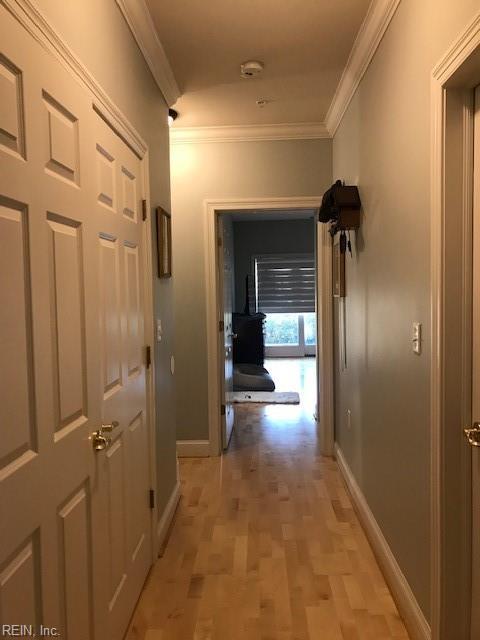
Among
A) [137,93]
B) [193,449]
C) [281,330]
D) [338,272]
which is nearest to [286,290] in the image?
[281,330]

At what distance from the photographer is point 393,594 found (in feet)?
7.30

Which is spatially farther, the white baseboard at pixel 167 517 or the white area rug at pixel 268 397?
the white area rug at pixel 268 397

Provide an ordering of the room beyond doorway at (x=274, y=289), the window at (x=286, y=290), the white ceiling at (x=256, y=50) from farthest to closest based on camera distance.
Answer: the window at (x=286, y=290), the room beyond doorway at (x=274, y=289), the white ceiling at (x=256, y=50)

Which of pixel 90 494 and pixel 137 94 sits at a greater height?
pixel 137 94

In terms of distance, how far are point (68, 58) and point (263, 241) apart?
7.81 m

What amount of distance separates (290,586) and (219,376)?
6.59 ft

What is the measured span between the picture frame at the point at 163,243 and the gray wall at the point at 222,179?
1.07 m

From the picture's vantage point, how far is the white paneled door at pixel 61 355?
3.73 ft

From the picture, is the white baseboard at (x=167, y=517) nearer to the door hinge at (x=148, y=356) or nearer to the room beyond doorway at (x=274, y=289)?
the door hinge at (x=148, y=356)

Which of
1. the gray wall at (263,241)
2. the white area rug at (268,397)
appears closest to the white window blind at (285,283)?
the gray wall at (263,241)

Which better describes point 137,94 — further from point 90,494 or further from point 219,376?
point 219,376

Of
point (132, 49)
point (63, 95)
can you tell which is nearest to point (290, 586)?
point (63, 95)

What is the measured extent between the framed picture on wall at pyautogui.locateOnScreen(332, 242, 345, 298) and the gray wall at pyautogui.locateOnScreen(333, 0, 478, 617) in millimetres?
384

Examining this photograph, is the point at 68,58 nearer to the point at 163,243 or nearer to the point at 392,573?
the point at 163,243
